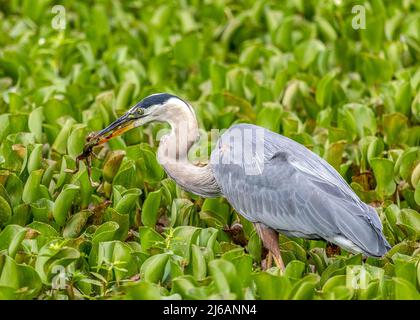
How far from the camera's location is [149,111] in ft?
18.2

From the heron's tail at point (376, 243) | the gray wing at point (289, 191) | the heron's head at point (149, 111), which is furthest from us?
the heron's head at point (149, 111)

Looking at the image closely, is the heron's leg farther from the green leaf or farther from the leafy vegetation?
the green leaf

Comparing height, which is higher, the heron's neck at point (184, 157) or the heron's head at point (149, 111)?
the heron's head at point (149, 111)

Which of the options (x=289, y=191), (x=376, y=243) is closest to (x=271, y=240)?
(x=289, y=191)

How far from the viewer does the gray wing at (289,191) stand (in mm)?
4953

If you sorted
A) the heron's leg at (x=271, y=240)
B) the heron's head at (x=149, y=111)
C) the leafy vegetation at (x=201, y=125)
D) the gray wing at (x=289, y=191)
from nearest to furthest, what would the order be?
the leafy vegetation at (x=201, y=125), the gray wing at (x=289, y=191), the heron's leg at (x=271, y=240), the heron's head at (x=149, y=111)

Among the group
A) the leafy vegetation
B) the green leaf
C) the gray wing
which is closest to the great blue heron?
the gray wing

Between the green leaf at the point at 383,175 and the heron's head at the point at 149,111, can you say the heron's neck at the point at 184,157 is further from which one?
the green leaf at the point at 383,175

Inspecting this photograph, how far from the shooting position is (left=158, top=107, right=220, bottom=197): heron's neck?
18.1ft

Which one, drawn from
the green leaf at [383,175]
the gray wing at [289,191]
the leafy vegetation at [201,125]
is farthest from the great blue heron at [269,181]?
the green leaf at [383,175]

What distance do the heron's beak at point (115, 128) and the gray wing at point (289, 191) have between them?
0.51 m

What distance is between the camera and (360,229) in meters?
4.89

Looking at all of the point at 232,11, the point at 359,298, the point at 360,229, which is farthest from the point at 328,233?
the point at 232,11

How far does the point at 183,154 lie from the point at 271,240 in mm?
745
